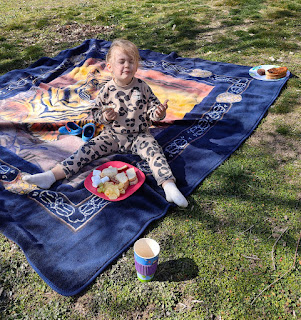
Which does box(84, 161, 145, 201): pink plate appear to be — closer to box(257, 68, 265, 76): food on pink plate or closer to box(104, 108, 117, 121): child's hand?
box(104, 108, 117, 121): child's hand

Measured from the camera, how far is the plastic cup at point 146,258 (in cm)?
229

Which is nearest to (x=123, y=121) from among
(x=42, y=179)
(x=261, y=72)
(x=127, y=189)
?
(x=127, y=189)

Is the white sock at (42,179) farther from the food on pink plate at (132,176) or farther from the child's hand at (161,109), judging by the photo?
the child's hand at (161,109)

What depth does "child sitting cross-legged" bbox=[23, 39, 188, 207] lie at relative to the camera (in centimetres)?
331

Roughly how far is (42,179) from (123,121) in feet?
3.71

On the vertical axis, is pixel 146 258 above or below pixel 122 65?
below

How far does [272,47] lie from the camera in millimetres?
6379

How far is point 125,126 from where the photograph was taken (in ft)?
12.0

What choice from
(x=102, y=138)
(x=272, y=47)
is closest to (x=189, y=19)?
(x=272, y=47)

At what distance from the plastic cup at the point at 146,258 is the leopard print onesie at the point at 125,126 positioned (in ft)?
3.77

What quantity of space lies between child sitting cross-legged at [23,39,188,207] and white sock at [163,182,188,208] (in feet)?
0.04

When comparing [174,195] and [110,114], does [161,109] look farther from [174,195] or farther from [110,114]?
[174,195]

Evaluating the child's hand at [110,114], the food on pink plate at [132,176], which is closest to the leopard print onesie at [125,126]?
the child's hand at [110,114]

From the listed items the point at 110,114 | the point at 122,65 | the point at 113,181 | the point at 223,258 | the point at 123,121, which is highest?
the point at 122,65
